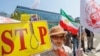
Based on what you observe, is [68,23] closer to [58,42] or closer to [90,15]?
[90,15]

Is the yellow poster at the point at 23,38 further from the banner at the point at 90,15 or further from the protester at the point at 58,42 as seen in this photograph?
the banner at the point at 90,15

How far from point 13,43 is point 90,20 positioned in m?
3.01

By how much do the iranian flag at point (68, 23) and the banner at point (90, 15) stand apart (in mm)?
509

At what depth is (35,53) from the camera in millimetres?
4020

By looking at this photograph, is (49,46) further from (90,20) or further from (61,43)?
(90,20)

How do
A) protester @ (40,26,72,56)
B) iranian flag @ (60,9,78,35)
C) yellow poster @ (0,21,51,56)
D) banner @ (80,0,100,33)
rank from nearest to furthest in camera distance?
1. yellow poster @ (0,21,51,56)
2. protester @ (40,26,72,56)
3. banner @ (80,0,100,33)
4. iranian flag @ (60,9,78,35)

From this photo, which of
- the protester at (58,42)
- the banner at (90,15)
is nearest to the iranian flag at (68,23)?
the banner at (90,15)

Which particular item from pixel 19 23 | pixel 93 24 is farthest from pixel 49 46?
pixel 93 24

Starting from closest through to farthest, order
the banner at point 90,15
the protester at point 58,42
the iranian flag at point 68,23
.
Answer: the protester at point 58,42 < the banner at point 90,15 < the iranian flag at point 68,23

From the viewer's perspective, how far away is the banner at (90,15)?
6473 mm

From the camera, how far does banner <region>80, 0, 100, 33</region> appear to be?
6473 mm

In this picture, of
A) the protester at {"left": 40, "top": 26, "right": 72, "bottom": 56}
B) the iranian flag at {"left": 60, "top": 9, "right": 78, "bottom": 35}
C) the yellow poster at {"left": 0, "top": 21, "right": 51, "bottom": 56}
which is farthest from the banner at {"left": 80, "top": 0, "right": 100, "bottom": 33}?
→ the yellow poster at {"left": 0, "top": 21, "right": 51, "bottom": 56}

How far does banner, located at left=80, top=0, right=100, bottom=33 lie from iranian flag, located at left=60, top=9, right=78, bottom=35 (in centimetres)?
51

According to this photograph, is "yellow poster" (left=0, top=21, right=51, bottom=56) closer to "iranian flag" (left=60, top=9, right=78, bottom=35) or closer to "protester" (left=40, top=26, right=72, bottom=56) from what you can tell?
"protester" (left=40, top=26, right=72, bottom=56)
